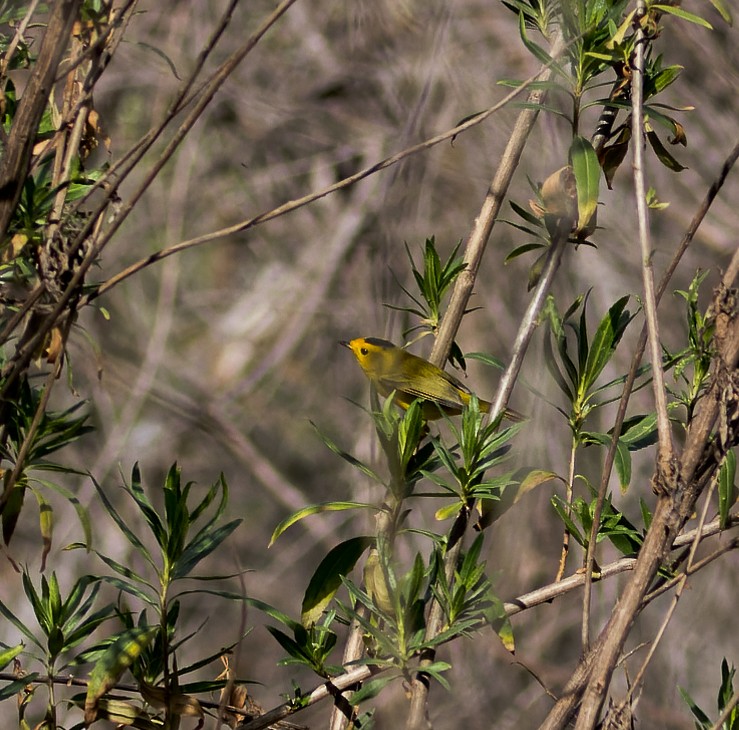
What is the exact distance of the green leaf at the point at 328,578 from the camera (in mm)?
959

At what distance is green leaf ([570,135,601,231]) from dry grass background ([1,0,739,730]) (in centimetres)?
194

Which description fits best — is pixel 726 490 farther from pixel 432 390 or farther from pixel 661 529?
pixel 432 390

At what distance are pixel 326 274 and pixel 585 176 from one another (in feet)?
13.5

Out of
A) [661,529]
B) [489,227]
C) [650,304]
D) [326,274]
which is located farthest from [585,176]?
[326,274]

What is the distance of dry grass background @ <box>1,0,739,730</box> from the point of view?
3.59 metres

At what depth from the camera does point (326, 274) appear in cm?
505

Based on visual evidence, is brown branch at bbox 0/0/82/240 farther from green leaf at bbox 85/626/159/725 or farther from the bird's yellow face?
the bird's yellow face

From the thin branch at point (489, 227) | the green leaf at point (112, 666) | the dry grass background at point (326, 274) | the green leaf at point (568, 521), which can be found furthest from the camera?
the dry grass background at point (326, 274)

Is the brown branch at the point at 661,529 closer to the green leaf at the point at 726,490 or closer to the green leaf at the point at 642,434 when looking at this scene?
the green leaf at the point at 726,490

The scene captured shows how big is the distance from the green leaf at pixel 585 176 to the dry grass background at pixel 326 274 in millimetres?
1939

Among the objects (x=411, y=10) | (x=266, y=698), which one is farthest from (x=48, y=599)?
(x=411, y=10)

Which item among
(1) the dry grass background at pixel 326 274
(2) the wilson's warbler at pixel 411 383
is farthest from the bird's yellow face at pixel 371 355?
(1) the dry grass background at pixel 326 274

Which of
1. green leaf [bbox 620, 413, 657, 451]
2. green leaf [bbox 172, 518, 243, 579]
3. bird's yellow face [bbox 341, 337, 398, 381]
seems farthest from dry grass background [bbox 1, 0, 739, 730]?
green leaf [bbox 172, 518, 243, 579]

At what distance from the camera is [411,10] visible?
4.86 metres
